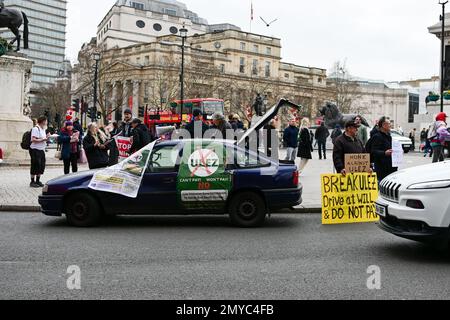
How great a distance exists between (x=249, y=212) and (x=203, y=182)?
0.90 m

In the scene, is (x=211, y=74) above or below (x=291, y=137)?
above

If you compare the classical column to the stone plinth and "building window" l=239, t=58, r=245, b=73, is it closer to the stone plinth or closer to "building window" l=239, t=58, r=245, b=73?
"building window" l=239, t=58, r=245, b=73

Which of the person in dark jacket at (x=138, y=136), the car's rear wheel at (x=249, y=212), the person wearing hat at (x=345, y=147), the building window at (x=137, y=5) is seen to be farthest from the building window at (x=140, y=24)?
the car's rear wheel at (x=249, y=212)

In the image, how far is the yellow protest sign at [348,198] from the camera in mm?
10008

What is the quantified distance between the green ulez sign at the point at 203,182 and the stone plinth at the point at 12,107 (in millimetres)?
14445

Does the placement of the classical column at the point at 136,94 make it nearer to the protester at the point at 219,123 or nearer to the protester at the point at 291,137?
the protester at the point at 291,137

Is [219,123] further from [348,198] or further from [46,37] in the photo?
[46,37]

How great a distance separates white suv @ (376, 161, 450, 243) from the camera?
6.86 meters

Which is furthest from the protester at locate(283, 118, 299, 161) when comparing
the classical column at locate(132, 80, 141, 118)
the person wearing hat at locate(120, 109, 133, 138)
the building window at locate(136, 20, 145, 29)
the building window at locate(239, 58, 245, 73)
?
the building window at locate(136, 20, 145, 29)

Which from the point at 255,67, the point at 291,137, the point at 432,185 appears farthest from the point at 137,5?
the point at 432,185

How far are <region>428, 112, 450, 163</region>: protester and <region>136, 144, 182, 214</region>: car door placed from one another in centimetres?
1084

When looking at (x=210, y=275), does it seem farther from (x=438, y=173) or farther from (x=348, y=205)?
(x=348, y=205)

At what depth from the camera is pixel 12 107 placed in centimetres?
2255

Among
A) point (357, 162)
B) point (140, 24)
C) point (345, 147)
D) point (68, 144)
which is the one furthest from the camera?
point (140, 24)
